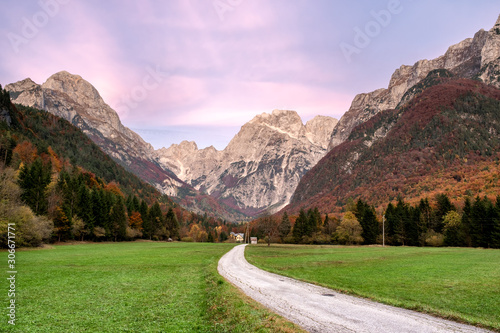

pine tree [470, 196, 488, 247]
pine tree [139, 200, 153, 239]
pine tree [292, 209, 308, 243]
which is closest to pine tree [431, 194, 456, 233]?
pine tree [470, 196, 488, 247]

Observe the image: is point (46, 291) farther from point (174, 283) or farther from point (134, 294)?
point (174, 283)

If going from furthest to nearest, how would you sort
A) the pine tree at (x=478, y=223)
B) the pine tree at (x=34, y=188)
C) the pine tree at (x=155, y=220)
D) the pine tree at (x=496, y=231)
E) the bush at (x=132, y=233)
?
the pine tree at (x=155, y=220)
the bush at (x=132, y=233)
the pine tree at (x=478, y=223)
the pine tree at (x=496, y=231)
the pine tree at (x=34, y=188)

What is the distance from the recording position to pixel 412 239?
112625 mm

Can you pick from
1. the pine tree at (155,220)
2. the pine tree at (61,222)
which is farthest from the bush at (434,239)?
the pine tree at (61,222)

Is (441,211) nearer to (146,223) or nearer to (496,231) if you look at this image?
(496,231)

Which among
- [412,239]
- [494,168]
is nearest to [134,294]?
[412,239]

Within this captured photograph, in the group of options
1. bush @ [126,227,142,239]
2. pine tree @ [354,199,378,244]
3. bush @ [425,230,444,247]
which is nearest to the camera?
bush @ [425,230,444,247]

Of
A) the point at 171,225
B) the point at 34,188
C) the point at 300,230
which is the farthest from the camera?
the point at 171,225

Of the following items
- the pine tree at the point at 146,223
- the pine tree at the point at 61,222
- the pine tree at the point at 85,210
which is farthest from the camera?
the pine tree at the point at 146,223

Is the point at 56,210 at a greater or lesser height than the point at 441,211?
greater

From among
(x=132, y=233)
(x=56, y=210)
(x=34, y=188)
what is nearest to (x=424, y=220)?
(x=132, y=233)

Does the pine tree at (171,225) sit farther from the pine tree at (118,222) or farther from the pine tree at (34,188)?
the pine tree at (34,188)

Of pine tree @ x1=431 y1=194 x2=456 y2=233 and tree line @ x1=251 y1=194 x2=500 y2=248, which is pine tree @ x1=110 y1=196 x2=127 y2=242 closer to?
tree line @ x1=251 y1=194 x2=500 y2=248

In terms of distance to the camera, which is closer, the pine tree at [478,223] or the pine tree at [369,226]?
the pine tree at [478,223]
